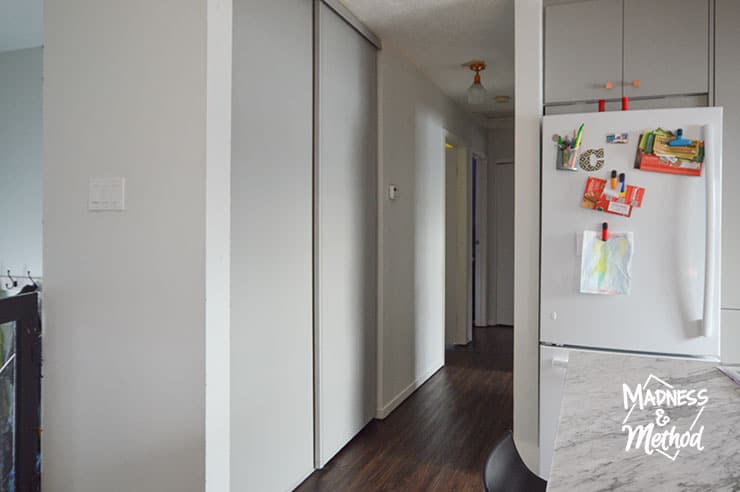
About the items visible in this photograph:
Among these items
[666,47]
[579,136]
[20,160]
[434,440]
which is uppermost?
[666,47]

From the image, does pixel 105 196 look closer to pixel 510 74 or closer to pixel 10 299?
pixel 10 299

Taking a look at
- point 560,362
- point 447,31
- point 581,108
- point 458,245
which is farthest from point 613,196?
point 458,245

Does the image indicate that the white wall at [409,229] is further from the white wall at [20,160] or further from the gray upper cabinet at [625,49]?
the white wall at [20,160]

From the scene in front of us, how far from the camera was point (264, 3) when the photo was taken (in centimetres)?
224

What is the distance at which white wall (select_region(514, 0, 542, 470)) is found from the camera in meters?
2.56

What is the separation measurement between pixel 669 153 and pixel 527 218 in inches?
26.6

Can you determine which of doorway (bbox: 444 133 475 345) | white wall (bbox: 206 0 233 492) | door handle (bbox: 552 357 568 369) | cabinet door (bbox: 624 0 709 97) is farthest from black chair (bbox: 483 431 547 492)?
doorway (bbox: 444 133 475 345)

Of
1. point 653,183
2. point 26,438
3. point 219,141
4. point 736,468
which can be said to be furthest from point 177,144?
point 653,183

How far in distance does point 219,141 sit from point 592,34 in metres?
1.93

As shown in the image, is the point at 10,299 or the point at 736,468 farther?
the point at 10,299

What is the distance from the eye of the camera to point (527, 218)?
2.59m

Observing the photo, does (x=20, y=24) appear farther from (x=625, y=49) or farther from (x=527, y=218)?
(x=625, y=49)

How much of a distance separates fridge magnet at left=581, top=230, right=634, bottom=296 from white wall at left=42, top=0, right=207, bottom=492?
164 cm

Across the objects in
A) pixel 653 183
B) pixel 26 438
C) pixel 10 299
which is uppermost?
pixel 653 183
